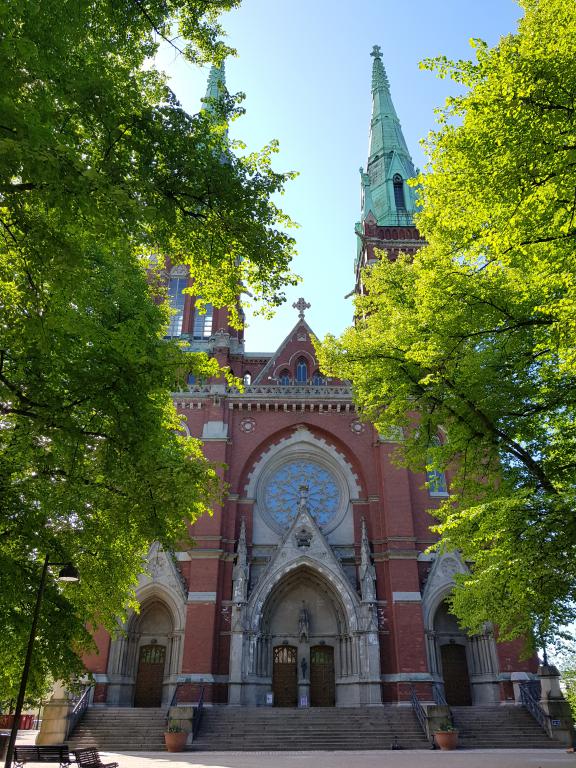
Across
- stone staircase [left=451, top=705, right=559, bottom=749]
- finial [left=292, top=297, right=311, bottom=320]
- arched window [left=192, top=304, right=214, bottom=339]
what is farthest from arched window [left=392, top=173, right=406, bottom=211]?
stone staircase [left=451, top=705, right=559, bottom=749]

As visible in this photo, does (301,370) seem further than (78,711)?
Yes

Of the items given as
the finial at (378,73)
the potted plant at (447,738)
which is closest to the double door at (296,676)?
the potted plant at (447,738)

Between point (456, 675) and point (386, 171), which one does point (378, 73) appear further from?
point (456, 675)

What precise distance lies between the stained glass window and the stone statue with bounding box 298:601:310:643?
3.62 m

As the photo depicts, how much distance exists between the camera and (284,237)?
8.16 metres

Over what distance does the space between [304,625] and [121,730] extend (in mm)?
7594

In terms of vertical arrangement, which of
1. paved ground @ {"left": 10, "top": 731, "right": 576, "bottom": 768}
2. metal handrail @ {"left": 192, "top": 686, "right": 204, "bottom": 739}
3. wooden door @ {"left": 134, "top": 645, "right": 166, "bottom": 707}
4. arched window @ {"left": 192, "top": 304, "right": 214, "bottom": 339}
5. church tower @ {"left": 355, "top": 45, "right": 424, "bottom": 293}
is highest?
church tower @ {"left": 355, "top": 45, "right": 424, "bottom": 293}

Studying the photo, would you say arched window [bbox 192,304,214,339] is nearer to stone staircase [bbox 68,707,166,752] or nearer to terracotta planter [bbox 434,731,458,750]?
stone staircase [bbox 68,707,166,752]

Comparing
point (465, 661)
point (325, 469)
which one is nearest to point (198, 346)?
point (325, 469)

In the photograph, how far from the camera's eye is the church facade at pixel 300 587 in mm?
20703

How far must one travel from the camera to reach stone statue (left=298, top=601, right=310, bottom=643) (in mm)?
22156

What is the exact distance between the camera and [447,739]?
1590cm

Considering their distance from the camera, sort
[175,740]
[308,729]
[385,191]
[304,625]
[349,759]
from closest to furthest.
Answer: [349,759], [175,740], [308,729], [304,625], [385,191]

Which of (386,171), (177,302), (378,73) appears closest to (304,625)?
(177,302)
